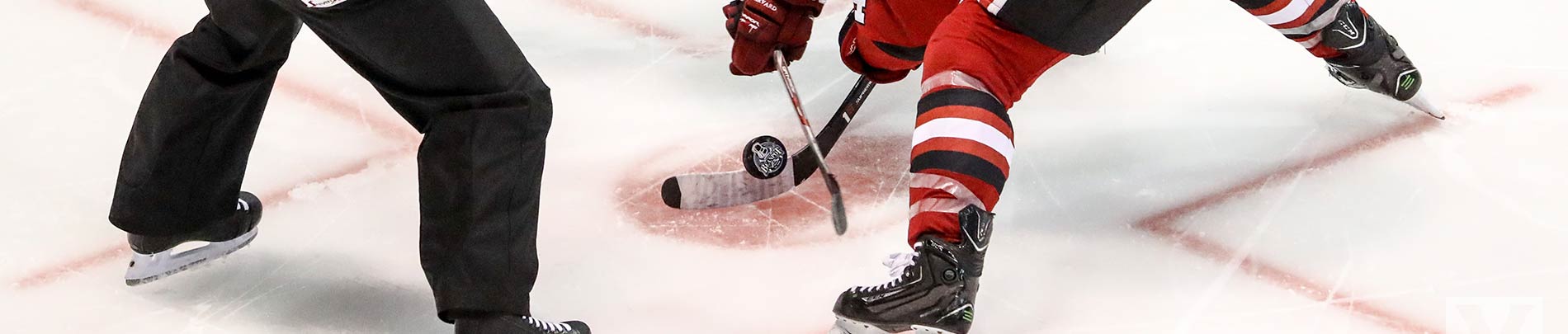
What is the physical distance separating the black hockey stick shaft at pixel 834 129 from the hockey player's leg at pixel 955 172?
452 millimetres

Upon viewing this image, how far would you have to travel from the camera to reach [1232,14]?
2.79m

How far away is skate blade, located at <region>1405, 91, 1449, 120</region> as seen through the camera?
2.35 m

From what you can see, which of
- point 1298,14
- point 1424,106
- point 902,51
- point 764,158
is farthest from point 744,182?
point 1424,106

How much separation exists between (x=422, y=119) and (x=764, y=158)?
60cm

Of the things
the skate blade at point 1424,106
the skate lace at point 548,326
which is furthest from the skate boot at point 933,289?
the skate blade at point 1424,106

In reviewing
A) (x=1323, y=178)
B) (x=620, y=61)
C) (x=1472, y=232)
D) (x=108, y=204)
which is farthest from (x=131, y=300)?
(x=1472, y=232)

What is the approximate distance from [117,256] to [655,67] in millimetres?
962

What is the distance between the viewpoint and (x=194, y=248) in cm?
200

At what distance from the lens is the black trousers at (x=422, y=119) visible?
1539 mm

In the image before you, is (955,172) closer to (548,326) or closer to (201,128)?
(548,326)

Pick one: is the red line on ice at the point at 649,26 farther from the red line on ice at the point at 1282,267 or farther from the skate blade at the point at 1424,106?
the skate blade at the point at 1424,106

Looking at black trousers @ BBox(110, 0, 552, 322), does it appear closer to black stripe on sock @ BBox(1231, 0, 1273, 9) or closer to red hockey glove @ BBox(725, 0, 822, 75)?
red hockey glove @ BBox(725, 0, 822, 75)

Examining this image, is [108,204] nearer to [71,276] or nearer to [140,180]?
[71,276]

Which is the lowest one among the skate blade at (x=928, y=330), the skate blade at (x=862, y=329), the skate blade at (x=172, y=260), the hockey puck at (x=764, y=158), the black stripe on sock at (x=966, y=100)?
the skate blade at (x=172, y=260)
